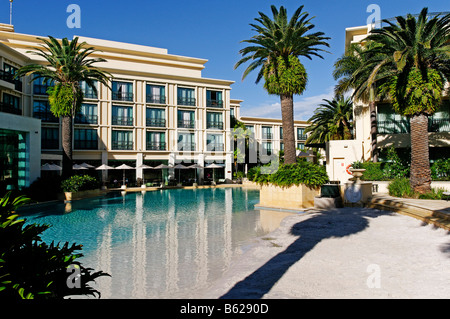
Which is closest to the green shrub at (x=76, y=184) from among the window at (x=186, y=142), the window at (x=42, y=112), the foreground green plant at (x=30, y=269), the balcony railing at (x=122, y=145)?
the balcony railing at (x=122, y=145)

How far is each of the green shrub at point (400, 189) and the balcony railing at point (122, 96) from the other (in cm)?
3331

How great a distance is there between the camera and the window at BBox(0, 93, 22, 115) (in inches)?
1053

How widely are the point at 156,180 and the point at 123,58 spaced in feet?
57.5

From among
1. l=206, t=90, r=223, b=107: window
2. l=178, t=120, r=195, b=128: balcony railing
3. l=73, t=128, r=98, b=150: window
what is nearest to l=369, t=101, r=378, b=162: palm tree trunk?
l=206, t=90, r=223, b=107: window

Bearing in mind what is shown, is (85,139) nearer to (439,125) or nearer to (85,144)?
(85,144)

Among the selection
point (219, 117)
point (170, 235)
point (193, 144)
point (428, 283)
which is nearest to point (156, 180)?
point (193, 144)

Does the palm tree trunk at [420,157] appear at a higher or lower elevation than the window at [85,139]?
lower

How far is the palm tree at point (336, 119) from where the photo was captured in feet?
101

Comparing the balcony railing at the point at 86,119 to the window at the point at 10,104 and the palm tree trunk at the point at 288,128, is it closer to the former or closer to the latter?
the window at the point at 10,104

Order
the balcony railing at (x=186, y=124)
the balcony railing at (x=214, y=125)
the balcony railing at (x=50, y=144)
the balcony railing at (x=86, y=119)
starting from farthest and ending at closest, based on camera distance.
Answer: the balcony railing at (x=214, y=125), the balcony railing at (x=186, y=124), the balcony railing at (x=86, y=119), the balcony railing at (x=50, y=144)

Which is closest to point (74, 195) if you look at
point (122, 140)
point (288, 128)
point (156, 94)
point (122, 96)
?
point (122, 140)

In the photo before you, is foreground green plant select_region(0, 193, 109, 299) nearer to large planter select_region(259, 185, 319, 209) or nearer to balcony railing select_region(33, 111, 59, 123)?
large planter select_region(259, 185, 319, 209)

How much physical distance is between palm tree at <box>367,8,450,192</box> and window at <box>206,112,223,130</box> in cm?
3019

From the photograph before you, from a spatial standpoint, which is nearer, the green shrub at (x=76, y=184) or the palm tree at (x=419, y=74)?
the palm tree at (x=419, y=74)
